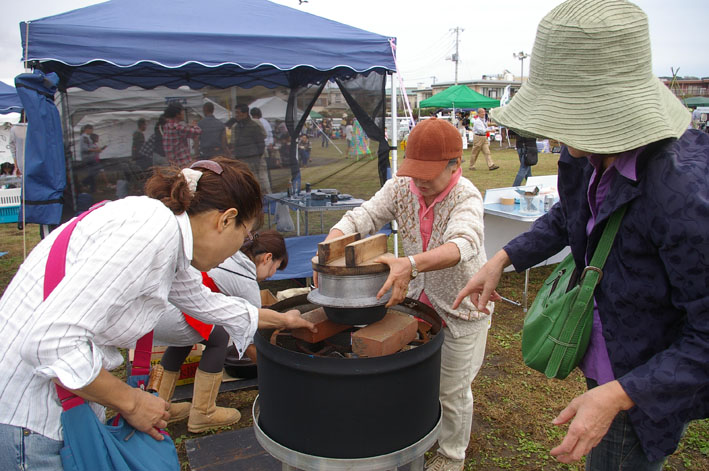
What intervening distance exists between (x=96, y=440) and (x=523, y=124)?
133 centimetres

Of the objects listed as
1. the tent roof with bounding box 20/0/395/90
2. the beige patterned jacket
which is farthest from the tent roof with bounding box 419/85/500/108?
the beige patterned jacket

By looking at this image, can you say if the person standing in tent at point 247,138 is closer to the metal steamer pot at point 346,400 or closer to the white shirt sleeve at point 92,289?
the metal steamer pot at point 346,400

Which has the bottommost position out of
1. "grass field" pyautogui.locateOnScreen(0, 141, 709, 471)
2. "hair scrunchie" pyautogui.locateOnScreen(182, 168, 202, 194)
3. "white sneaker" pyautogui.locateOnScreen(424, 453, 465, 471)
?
"grass field" pyautogui.locateOnScreen(0, 141, 709, 471)

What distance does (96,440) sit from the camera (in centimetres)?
131

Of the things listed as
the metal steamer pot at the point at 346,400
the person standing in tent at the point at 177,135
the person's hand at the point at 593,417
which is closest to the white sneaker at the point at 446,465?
the metal steamer pot at the point at 346,400

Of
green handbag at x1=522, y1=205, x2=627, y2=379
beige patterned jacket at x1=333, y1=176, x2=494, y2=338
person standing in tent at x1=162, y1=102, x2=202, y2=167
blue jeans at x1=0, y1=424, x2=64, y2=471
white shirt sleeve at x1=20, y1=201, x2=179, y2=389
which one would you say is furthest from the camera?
person standing in tent at x1=162, y1=102, x2=202, y2=167

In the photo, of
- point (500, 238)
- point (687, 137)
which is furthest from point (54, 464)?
point (500, 238)

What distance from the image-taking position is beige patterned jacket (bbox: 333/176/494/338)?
2137 mm

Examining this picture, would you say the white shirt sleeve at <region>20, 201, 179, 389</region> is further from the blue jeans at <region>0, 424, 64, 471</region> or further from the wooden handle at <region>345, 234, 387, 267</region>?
the wooden handle at <region>345, 234, 387, 267</region>

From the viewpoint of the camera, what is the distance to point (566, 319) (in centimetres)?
147

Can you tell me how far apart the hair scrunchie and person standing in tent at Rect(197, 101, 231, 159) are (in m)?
4.32

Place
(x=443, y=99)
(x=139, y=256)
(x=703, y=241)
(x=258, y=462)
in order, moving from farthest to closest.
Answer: (x=443, y=99)
(x=258, y=462)
(x=139, y=256)
(x=703, y=241)

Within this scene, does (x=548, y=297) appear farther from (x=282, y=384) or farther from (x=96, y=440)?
(x=96, y=440)

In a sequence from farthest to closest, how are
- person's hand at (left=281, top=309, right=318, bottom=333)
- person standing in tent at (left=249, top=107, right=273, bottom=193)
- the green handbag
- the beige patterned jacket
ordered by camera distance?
1. person standing in tent at (left=249, top=107, right=273, bottom=193)
2. the beige patterned jacket
3. person's hand at (left=281, top=309, right=318, bottom=333)
4. the green handbag
